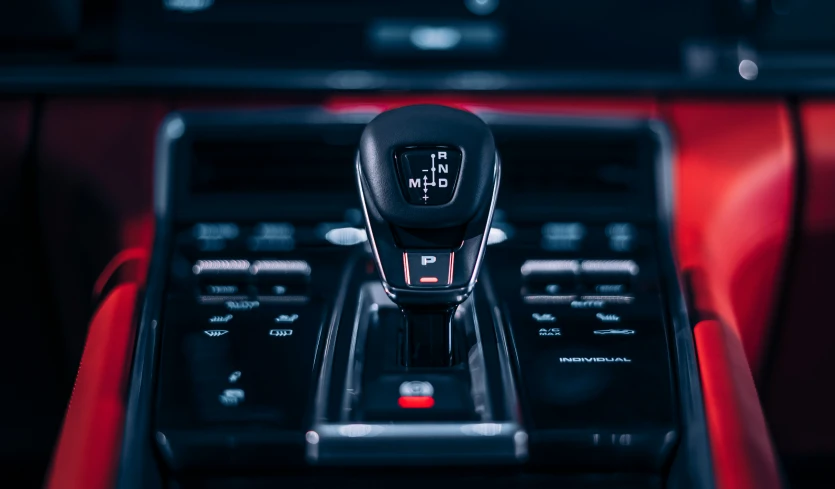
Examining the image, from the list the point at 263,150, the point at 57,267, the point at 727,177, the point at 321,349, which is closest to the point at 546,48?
the point at 727,177

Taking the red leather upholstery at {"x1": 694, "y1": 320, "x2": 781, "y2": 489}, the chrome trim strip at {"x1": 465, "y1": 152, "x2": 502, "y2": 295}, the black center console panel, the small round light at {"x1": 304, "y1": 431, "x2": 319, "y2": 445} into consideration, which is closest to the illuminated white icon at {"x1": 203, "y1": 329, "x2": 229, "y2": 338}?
the black center console panel

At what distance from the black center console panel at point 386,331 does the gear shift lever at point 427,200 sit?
0.37 feet

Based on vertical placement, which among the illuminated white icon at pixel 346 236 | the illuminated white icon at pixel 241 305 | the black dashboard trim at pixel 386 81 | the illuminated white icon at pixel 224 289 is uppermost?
the black dashboard trim at pixel 386 81

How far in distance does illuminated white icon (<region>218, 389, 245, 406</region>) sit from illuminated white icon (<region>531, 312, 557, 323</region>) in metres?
0.32

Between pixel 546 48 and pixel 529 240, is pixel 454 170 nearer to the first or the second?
pixel 529 240

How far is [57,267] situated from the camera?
108 centimetres

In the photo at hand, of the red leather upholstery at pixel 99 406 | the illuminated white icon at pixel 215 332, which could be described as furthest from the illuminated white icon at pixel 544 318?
the red leather upholstery at pixel 99 406

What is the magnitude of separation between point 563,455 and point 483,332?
0.16 metres

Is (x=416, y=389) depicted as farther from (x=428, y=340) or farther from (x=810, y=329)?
(x=810, y=329)

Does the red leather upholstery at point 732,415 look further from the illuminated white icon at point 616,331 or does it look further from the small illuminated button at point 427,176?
the small illuminated button at point 427,176

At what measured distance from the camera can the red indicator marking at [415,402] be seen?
0.77m

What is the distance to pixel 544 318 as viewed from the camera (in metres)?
0.87

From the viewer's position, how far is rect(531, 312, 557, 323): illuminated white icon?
863 millimetres

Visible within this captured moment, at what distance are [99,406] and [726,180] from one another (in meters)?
0.76
